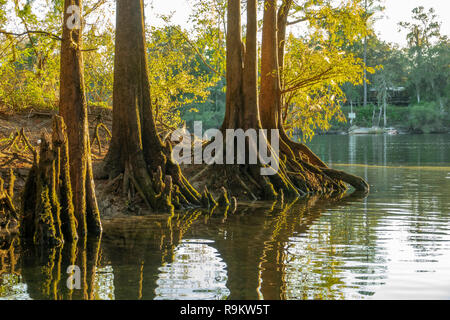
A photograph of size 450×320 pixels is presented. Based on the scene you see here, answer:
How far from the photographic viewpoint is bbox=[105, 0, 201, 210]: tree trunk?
47.6 ft

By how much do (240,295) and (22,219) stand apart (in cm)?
486

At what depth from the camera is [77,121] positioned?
11.2m

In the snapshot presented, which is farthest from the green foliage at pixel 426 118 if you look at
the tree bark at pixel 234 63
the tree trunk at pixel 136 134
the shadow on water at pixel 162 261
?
the shadow on water at pixel 162 261

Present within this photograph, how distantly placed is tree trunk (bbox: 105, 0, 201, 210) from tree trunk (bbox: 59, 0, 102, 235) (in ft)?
10.3

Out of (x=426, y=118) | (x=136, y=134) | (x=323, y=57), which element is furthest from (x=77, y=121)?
(x=426, y=118)

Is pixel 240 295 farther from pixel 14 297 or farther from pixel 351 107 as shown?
pixel 351 107

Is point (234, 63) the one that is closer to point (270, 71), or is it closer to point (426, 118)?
point (270, 71)

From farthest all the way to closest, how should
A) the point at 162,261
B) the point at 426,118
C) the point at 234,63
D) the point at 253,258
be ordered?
the point at 426,118 → the point at 234,63 → the point at 253,258 → the point at 162,261

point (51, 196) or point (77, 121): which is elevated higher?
point (77, 121)

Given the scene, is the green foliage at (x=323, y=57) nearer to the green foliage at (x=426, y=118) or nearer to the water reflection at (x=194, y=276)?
the water reflection at (x=194, y=276)

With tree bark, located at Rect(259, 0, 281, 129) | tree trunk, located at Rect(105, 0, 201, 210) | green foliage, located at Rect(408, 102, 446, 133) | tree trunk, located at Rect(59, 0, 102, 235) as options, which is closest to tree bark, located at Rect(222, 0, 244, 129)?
tree bark, located at Rect(259, 0, 281, 129)

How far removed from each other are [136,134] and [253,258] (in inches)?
243

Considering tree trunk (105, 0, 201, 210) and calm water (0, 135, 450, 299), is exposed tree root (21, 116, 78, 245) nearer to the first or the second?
calm water (0, 135, 450, 299)

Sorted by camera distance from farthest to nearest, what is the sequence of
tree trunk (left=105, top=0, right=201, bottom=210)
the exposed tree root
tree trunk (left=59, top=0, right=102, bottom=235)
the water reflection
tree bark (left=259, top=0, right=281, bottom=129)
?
tree bark (left=259, top=0, right=281, bottom=129), tree trunk (left=105, top=0, right=201, bottom=210), tree trunk (left=59, top=0, right=102, bottom=235), the exposed tree root, the water reflection
